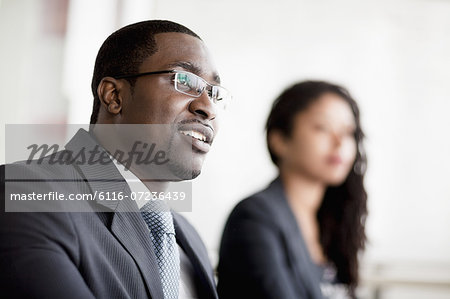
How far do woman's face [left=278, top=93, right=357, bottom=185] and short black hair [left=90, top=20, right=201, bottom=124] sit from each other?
665 mm

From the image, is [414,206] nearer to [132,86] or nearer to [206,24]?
[206,24]

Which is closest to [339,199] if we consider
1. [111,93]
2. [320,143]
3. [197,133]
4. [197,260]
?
[320,143]

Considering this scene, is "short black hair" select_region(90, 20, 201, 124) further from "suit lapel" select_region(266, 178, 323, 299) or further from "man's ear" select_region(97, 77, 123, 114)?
"suit lapel" select_region(266, 178, 323, 299)

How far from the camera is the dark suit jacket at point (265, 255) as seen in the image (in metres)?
1.20

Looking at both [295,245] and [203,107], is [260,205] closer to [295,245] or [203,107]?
[295,245]

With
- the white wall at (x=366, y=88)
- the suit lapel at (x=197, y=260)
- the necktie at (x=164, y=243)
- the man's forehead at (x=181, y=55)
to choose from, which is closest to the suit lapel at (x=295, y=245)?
the suit lapel at (x=197, y=260)

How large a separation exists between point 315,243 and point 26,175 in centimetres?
112

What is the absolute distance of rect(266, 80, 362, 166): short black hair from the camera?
1.49m

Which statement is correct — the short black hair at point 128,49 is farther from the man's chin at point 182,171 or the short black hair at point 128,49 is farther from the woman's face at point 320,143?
the woman's face at point 320,143

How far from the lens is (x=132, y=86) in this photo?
851 millimetres

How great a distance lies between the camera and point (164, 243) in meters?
0.86

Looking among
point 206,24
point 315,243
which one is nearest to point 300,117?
point 315,243

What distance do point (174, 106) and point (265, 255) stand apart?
23.1 inches

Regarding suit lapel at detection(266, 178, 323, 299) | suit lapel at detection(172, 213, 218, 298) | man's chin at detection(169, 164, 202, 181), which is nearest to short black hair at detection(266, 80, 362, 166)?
suit lapel at detection(266, 178, 323, 299)
